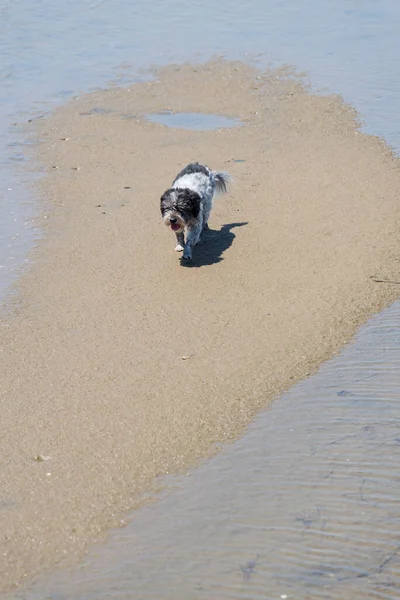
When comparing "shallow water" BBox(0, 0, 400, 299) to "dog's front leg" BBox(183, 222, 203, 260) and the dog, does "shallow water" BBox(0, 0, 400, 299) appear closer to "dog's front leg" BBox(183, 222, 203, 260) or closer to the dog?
the dog

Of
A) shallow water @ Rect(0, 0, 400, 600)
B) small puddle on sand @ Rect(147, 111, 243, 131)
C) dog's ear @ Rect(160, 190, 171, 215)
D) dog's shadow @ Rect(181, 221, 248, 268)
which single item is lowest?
dog's shadow @ Rect(181, 221, 248, 268)

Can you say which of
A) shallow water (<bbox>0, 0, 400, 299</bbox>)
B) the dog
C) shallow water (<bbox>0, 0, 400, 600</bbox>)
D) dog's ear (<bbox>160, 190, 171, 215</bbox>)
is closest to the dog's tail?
the dog

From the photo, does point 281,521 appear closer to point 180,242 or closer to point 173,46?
point 180,242

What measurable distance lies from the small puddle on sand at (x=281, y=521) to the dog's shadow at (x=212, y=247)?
274cm

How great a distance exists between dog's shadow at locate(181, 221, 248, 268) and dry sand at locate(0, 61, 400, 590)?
0.04 meters

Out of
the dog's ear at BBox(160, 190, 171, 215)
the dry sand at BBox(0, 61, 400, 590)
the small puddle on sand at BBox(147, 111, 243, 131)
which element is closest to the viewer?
the dry sand at BBox(0, 61, 400, 590)

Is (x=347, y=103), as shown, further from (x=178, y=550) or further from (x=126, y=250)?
(x=178, y=550)

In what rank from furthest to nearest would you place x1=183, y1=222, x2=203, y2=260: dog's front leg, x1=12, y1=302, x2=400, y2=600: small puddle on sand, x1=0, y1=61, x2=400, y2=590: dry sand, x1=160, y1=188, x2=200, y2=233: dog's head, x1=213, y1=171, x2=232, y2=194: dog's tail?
x1=213, y1=171, x2=232, y2=194: dog's tail < x1=183, y1=222, x2=203, y2=260: dog's front leg < x1=160, y1=188, x2=200, y2=233: dog's head < x1=0, y1=61, x2=400, y2=590: dry sand < x1=12, y1=302, x2=400, y2=600: small puddle on sand

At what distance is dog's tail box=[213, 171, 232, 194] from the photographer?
10.1 metres

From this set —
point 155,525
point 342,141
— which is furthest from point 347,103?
point 155,525

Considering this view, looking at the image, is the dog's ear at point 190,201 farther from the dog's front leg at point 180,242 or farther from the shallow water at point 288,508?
the shallow water at point 288,508

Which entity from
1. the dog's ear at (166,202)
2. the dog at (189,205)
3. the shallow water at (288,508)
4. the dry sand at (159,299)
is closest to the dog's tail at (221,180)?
the dog at (189,205)

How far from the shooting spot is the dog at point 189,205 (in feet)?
29.1

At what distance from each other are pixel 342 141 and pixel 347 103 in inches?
63.7
